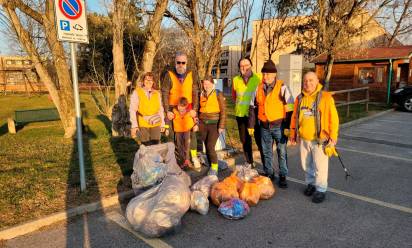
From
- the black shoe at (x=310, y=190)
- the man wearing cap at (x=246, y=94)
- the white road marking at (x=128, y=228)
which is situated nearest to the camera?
the white road marking at (x=128, y=228)

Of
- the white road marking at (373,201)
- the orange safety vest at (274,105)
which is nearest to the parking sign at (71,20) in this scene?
the orange safety vest at (274,105)

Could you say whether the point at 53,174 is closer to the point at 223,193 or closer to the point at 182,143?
the point at 182,143

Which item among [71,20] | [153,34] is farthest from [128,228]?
[153,34]

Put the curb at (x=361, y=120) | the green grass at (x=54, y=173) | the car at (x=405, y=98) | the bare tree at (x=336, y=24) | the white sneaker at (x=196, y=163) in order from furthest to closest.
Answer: the bare tree at (x=336, y=24) < the car at (x=405, y=98) < the curb at (x=361, y=120) < the white sneaker at (x=196, y=163) < the green grass at (x=54, y=173)

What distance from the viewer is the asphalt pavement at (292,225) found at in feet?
10.1

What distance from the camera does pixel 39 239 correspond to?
3242 millimetres

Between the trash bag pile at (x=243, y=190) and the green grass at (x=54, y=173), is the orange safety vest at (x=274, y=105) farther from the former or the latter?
the green grass at (x=54, y=173)

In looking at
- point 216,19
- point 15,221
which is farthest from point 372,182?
point 216,19

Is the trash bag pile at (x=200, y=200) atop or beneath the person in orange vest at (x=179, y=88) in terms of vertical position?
beneath

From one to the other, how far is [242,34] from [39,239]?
14.1m

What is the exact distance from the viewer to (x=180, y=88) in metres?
4.86

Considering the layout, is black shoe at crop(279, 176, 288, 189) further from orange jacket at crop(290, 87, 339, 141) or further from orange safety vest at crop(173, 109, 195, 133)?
orange safety vest at crop(173, 109, 195, 133)

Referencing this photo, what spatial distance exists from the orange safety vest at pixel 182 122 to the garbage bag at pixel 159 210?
5.62 feet

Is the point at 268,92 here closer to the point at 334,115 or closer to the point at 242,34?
the point at 334,115
